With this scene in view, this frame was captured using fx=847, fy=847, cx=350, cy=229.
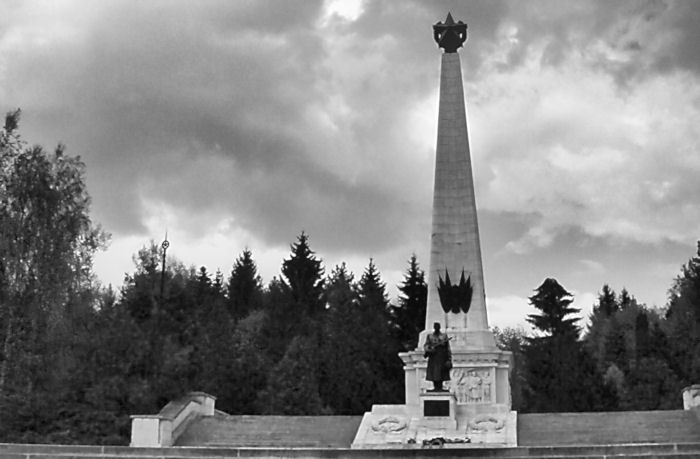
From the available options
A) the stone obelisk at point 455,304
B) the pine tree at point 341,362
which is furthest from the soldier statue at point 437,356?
the pine tree at point 341,362

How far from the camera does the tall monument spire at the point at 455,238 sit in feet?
86.8

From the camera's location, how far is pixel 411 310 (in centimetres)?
3875

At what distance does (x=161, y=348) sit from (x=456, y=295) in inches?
360

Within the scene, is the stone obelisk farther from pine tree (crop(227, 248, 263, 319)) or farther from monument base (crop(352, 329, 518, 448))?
pine tree (crop(227, 248, 263, 319))

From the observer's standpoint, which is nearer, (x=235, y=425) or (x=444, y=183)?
(x=235, y=425)

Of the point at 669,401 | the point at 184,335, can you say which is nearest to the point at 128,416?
the point at 184,335

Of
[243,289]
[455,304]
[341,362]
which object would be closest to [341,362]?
[341,362]

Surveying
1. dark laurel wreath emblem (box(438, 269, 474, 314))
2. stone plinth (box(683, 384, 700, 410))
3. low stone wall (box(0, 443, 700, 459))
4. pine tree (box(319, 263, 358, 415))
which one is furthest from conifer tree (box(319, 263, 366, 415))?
low stone wall (box(0, 443, 700, 459))

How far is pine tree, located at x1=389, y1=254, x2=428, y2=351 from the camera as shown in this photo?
3766 centimetres

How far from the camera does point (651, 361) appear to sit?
112ft

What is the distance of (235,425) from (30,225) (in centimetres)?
1038

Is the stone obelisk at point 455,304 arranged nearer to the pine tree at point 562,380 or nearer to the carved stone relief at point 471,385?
the carved stone relief at point 471,385

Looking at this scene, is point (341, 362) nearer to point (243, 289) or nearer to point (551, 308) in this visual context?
point (551, 308)

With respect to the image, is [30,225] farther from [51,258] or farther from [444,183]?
[444,183]
